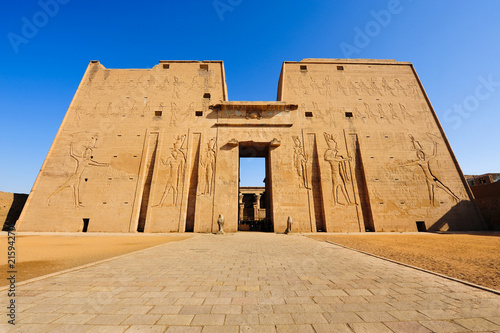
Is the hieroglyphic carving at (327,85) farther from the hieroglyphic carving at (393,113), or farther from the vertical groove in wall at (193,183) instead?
the vertical groove in wall at (193,183)

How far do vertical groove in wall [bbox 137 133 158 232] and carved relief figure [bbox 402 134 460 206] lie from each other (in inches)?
813

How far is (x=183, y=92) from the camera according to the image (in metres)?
17.6

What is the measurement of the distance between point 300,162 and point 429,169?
34.3 ft

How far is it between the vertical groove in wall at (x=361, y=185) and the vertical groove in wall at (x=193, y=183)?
12.8 m

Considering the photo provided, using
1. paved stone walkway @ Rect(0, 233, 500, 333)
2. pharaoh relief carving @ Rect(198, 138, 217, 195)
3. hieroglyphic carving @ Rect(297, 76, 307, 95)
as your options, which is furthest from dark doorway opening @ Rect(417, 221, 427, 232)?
pharaoh relief carving @ Rect(198, 138, 217, 195)

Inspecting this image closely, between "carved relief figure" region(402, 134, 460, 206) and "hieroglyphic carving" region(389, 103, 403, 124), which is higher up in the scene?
"hieroglyphic carving" region(389, 103, 403, 124)

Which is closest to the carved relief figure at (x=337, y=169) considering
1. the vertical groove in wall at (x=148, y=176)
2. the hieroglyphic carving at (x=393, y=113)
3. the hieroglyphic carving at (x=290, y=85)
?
the hieroglyphic carving at (x=290, y=85)

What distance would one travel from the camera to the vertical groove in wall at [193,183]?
14.3m

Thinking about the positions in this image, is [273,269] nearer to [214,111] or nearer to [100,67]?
[214,111]

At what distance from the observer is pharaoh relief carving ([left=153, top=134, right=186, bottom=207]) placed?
14413 mm

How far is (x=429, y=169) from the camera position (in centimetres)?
1545

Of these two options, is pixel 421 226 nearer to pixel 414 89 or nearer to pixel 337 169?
pixel 337 169

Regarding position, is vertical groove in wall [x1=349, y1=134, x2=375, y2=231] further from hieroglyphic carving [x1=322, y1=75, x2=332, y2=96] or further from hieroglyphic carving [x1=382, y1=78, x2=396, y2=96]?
hieroglyphic carving [x1=382, y1=78, x2=396, y2=96]

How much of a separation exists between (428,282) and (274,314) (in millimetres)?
2932
